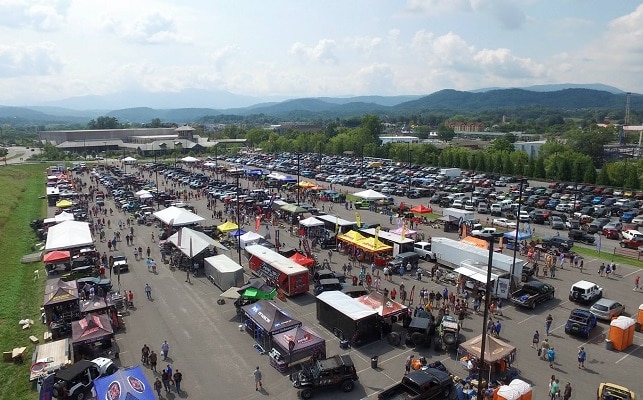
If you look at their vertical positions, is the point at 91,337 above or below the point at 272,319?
below

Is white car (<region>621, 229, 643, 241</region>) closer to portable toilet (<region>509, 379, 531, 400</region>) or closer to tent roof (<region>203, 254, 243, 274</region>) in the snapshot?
portable toilet (<region>509, 379, 531, 400</region>)

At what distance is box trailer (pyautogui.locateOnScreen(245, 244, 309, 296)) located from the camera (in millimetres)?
25312

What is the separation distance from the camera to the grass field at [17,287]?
17.6 m

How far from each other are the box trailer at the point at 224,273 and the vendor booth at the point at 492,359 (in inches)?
544

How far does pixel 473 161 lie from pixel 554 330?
64.6 m

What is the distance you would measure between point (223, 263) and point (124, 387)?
13.5m

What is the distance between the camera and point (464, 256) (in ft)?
92.9

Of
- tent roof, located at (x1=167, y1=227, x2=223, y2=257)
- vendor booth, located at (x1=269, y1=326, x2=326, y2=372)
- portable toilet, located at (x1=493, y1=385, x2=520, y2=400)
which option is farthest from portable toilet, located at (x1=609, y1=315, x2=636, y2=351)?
tent roof, located at (x1=167, y1=227, x2=223, y2=257)

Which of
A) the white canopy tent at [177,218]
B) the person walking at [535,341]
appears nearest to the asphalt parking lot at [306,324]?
the person walking at [535,341]

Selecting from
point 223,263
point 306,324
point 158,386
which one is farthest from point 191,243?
point 158,386

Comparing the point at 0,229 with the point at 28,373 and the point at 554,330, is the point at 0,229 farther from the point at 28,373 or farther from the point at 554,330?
the point at 554,330

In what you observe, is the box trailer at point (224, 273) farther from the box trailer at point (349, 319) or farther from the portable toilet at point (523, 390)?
the portable toilet at point (523, 390)

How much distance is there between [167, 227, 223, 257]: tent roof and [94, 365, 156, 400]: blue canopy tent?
48.3ft

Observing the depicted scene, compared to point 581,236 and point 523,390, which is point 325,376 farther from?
point 581,236
